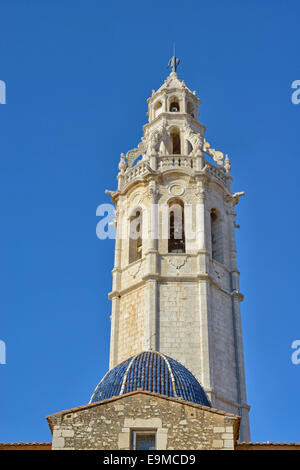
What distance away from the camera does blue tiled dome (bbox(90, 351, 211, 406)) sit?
22.1 m

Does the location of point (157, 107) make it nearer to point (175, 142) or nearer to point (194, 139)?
point (175, 142)

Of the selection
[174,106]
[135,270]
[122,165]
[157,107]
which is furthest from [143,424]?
[174,106]

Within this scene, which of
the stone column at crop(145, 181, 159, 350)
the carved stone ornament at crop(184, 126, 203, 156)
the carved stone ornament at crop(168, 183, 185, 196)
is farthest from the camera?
the carved stone ornament at crop(184, 126, 203, 156)

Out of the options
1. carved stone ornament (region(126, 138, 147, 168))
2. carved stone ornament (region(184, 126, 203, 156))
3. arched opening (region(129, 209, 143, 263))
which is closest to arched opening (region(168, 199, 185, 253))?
arched opening (region(129, 209, 143, 263))

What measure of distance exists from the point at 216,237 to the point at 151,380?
664 inches

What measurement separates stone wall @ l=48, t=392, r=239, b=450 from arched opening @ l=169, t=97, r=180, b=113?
93.3 feet

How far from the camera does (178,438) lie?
1705 centimetres

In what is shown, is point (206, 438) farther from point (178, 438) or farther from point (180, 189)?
point (180, 189)

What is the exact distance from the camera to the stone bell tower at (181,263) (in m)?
33.0

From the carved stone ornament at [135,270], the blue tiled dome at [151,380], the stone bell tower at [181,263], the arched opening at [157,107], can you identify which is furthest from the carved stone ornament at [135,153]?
the blue tiled dome at [151,380]

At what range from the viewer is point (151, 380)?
73.0 ft

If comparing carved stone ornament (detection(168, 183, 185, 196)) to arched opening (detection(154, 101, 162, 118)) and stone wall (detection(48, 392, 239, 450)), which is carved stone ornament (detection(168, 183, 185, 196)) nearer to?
arched opening (detection(154, 101, 162, 118))

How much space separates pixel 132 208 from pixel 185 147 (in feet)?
16.6

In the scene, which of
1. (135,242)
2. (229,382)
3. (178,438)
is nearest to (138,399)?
(178,438)
